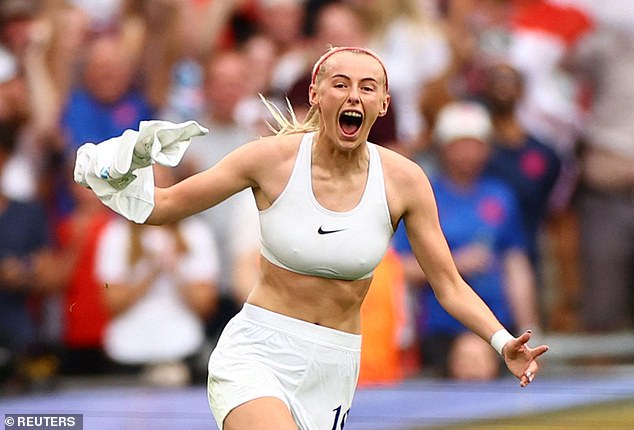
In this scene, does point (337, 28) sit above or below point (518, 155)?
above

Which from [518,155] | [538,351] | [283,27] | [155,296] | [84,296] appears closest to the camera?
[538,351]

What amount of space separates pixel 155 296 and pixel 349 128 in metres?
4.00

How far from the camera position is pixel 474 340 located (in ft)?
31.6

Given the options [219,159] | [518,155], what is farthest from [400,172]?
[518,155]

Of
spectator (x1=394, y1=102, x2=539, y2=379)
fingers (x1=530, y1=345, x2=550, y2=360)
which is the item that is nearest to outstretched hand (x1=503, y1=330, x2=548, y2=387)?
fingers (x1=530, y1=345, x2=550, y2=360)

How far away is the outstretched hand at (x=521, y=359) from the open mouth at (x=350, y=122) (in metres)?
1.05

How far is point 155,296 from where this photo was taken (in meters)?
9.53

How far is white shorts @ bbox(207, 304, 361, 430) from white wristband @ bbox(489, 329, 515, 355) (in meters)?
0.62

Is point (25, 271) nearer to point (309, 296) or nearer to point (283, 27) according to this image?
point (283, 27)

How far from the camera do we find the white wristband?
18.9ft

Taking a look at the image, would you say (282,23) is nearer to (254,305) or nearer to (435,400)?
(435,400)

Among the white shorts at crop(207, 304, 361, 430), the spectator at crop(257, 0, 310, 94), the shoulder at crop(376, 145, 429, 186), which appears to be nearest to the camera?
the white shorts at crop(207, 304, 361, 430)

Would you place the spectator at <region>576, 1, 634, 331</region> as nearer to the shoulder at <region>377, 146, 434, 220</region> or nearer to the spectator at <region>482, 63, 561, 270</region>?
the spectator at <region>482, 63, 561, 270</region>

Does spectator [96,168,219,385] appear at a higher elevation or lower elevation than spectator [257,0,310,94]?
lower
